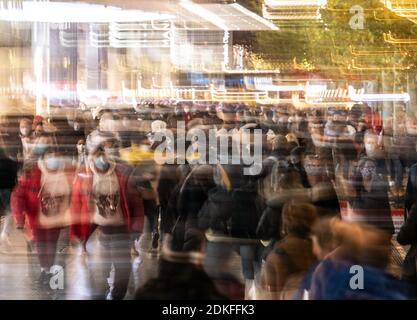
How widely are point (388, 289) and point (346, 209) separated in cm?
42

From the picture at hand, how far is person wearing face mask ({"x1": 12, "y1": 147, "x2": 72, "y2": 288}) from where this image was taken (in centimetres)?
312

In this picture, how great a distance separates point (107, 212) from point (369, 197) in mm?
999

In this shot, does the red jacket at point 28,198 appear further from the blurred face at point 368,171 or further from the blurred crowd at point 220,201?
the blurred face at point 368,171

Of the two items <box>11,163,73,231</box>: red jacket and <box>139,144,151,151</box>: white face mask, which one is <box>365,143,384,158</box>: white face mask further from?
<box>11,163,73,231</box>: red jacket

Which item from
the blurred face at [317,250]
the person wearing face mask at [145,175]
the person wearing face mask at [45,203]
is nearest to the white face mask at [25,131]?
the person wearing face mask at [45,203]

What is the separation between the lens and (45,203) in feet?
10.7

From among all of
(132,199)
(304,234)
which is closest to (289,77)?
(304,234)

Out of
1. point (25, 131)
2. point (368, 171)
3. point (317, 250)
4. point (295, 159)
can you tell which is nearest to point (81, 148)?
point (25, 131)

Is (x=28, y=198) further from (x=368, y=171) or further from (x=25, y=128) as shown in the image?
(x=368, y=171)

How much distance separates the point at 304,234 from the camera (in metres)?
3.05

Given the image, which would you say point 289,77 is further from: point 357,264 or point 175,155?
point 357,264

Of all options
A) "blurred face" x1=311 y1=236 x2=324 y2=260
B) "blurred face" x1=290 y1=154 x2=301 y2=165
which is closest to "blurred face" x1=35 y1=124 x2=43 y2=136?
"blurred face" x1=290 y1=154 x2=301 y2=165

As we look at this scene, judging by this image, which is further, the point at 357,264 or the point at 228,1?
the point at 228,1

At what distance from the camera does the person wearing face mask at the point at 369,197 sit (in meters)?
3.25
